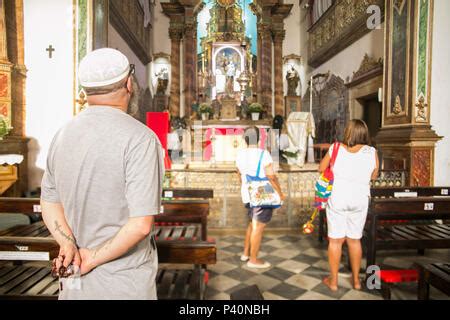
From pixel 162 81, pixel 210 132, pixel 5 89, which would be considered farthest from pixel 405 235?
pixel 162 81

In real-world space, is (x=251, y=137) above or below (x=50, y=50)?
below

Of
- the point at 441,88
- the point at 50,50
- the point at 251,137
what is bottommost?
the point at 251,137

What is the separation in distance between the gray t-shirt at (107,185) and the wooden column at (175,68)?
42.4 feet

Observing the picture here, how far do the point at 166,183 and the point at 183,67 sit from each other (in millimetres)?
10018

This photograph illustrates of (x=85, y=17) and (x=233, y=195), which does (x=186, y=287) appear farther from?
(x=85, y=17)

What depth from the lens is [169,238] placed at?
3250 millimetres

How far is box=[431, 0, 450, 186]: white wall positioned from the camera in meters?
5.67

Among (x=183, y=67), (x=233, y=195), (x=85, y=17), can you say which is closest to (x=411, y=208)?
(x=233, y=195)

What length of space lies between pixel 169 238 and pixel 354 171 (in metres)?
1.95

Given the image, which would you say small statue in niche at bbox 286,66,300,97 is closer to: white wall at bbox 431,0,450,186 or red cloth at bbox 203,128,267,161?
red cloth at bbox 203,128,267,161

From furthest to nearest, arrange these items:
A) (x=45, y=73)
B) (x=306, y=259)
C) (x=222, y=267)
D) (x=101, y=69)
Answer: (x=45, y=73)
(x=306, y=259)
(x=222, y=267)
(x=101, y=69)

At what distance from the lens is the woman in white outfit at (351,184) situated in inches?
112

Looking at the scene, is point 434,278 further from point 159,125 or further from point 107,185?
point 159,125

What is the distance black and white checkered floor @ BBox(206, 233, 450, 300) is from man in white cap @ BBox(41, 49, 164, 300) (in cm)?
195
